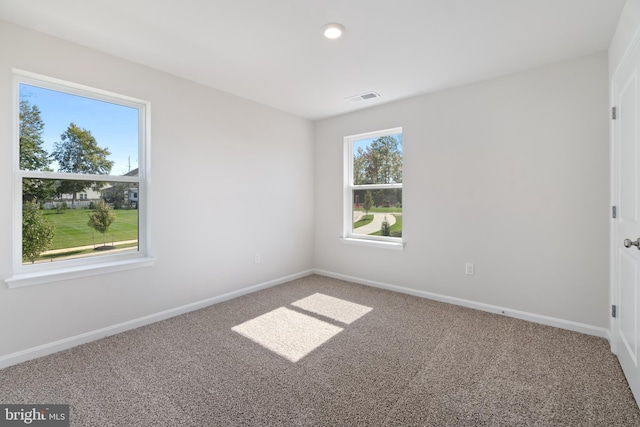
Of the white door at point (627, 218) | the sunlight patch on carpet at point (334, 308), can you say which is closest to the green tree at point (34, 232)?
the sunlight patch on carpet at point (334, 308)

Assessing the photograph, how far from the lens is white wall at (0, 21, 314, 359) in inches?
87.5

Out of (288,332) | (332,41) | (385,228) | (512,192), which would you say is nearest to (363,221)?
(385,228)

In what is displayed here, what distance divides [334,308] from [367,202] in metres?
1.69

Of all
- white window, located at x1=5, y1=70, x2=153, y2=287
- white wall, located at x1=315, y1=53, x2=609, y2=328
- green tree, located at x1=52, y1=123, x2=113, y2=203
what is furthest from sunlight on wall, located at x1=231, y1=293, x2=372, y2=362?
green tree, located at x1=52, y1=123, x2=113, y2=203

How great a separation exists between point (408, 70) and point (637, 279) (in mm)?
2347

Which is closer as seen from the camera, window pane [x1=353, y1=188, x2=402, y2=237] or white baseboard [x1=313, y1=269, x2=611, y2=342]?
white baseboard [x1=313, y1=269, x2=611, y2=342]

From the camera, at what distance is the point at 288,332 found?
2.69 metres

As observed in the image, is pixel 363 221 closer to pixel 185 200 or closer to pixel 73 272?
pixel 185 200

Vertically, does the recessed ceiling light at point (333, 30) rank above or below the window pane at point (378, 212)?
above

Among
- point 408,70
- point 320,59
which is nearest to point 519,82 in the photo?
point 408,70

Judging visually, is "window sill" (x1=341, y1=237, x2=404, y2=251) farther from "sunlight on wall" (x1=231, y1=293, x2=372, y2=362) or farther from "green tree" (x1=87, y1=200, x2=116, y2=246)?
"green tree" (x1=87, y1=200, x2=116, y2=246)

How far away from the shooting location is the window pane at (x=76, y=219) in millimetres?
2352

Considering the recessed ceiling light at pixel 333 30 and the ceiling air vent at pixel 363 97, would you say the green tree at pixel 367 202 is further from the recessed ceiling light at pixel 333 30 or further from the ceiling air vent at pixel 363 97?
the recessed ceiling light at pixel 333 30

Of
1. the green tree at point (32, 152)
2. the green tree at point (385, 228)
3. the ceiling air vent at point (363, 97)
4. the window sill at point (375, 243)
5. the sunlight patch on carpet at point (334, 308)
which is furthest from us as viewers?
the green tree at point (385, 228)
